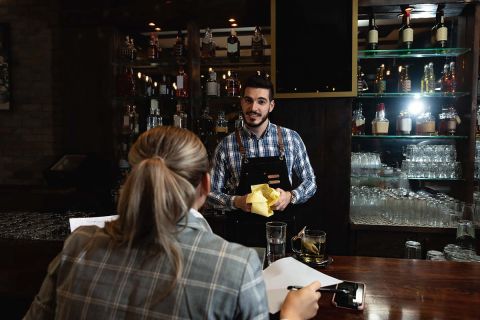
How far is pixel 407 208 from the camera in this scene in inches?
128

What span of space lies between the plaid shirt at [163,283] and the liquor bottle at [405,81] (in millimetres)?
2997

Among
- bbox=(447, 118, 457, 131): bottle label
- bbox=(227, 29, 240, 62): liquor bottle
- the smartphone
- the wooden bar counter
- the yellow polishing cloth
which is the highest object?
bbox=(227, 29, 240, 62): liquor bottle

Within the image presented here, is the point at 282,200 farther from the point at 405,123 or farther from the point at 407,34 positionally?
the point at 407,34

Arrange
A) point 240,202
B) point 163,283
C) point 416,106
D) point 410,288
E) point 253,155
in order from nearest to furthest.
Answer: point 163,283
point 410,288
point 240,202
point 253,155
point 416,106

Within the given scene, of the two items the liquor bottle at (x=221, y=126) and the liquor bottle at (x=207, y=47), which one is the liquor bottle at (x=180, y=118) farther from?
the liquor bottle at (x=207, y=47)

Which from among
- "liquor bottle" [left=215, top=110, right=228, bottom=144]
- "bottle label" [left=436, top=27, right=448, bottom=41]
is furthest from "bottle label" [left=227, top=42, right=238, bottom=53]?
"bottle label" [left=436, top=27, right=448, bottom=41]

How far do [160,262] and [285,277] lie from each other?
65 centimetres

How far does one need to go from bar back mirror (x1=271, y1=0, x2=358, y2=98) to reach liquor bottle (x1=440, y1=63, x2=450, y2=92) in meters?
0.86

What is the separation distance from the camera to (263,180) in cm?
262

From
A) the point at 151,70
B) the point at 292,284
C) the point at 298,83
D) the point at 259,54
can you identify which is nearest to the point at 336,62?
the point at 298,83

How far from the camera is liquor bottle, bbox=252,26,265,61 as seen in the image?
3.71 m

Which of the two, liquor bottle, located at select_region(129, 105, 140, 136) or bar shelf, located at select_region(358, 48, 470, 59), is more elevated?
bar shelf, located at select_region(358, 48, 470, 59)

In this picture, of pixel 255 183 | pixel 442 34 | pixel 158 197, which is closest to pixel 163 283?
pixel 158 197

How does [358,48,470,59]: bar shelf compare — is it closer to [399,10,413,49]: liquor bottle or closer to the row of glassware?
[399,10,413,49]: liquor bottle
